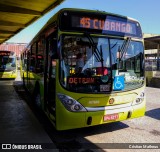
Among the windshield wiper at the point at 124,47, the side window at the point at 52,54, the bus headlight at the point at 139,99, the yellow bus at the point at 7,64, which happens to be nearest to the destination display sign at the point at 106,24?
the windshield wiper at the point at 124,47

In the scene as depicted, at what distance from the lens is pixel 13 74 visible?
2128 centimetres

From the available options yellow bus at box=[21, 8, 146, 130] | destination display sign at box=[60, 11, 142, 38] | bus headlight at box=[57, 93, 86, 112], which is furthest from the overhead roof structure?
bus headlight at box=[57, 93, 86, 112]

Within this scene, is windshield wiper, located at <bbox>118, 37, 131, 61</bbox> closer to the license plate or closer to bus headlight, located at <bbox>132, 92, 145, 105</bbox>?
bus headlight, located at <bbox>132, 92, 145, 105</bbox>

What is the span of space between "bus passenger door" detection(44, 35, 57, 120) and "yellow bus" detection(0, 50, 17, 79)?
1532cm

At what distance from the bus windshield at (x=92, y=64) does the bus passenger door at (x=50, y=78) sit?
16.1 inches

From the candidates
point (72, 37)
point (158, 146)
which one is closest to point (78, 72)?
point (72, 37)

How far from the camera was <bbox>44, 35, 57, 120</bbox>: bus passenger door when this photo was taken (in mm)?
5645

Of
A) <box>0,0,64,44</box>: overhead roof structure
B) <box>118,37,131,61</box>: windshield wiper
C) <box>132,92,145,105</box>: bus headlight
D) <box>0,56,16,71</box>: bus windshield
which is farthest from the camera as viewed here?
<box>0,56,16,71</box>: bus windshield

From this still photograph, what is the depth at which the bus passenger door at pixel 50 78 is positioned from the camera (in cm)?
564

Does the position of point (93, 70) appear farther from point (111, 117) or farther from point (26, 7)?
point (26, 7)

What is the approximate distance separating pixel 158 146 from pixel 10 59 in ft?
59.0

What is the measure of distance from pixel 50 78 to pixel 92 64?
3.95 ft

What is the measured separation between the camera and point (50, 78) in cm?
604

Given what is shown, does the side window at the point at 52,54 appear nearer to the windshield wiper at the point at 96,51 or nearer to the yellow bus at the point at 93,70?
the yellow bus at the point at 93,70
